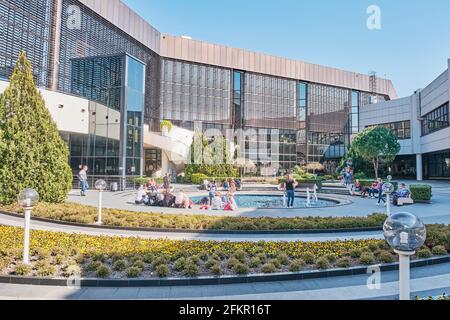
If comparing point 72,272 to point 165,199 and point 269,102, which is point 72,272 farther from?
point 269,102

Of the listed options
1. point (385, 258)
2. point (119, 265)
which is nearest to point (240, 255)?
point (119, 265)

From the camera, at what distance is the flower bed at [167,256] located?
5.70 metres

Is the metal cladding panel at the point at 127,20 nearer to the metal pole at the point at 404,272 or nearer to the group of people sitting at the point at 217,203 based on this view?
the group of people sitting at the point at 217,203

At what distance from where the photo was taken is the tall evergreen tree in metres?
12.7

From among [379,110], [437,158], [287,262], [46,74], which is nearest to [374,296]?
[287,262]

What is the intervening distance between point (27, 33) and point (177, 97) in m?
22.4

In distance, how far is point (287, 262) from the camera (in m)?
6.43

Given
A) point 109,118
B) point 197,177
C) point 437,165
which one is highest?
point 109,118

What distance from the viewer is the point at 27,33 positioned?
24.2 meters

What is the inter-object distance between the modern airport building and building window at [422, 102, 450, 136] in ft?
0.41

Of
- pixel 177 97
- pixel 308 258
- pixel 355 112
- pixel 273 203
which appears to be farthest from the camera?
pixel 355 112

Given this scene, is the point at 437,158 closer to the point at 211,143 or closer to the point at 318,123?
the point at 318,123
